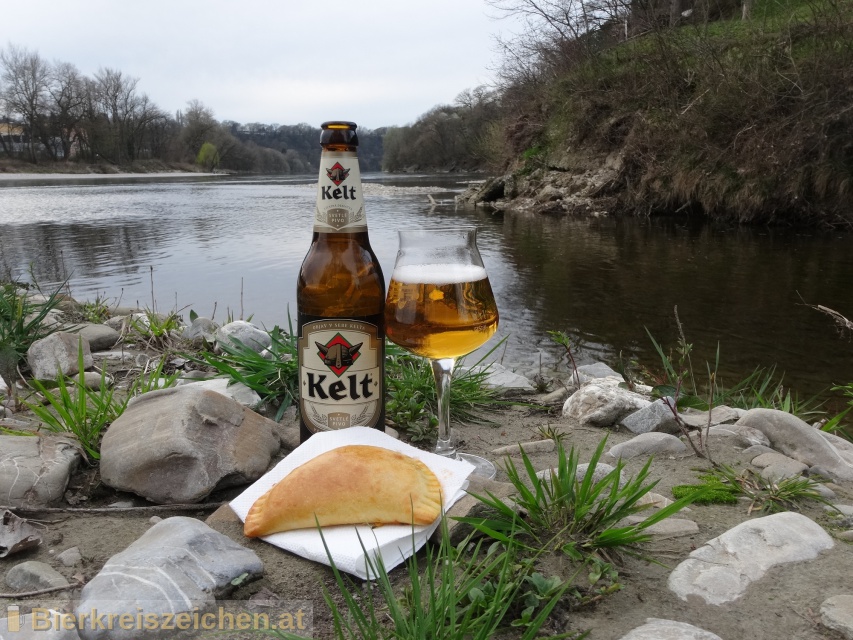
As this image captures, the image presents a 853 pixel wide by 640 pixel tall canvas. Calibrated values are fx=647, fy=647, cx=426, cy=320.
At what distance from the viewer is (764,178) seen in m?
16.2

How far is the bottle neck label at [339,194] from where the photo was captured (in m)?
2.21

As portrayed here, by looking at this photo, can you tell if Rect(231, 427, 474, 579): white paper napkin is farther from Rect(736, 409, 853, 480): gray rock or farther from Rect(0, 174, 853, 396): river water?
Rect(0, 174, 853, 396): river water

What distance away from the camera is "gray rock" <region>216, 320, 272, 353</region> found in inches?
151

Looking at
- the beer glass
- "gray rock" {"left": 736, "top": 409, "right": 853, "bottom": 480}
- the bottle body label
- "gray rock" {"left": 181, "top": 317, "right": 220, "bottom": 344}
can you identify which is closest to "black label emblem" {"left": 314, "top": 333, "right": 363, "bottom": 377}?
the bottle body label

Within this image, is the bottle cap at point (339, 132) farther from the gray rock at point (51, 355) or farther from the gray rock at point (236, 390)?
the gray rock at point (51, 355)

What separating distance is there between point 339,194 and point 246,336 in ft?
6.43

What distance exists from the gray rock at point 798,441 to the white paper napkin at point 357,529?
156 cm

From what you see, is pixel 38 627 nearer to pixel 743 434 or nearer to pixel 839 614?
pixel 839 614

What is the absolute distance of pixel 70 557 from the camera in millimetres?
1744

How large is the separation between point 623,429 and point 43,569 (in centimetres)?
242

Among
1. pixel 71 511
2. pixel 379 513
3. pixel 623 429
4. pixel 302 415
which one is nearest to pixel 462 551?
pixel 379 513

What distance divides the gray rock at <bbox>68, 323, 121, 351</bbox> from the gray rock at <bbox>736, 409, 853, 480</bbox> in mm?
4056

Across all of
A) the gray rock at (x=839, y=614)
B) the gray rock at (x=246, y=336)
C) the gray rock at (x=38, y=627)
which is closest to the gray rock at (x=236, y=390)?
the gray rock at (x=246, y=336)

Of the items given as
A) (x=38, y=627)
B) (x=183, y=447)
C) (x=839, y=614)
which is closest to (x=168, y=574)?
(x=38, y=627)
